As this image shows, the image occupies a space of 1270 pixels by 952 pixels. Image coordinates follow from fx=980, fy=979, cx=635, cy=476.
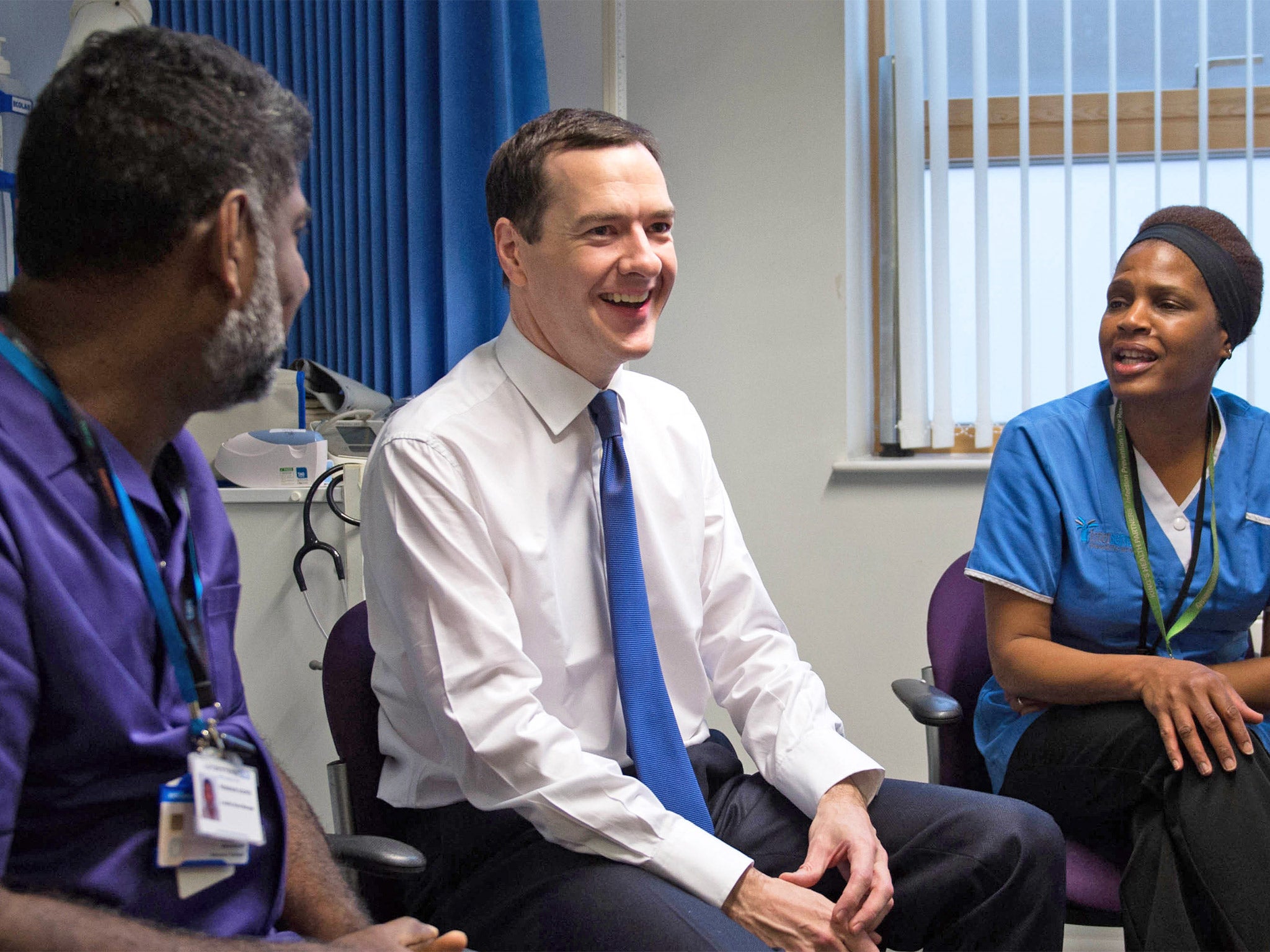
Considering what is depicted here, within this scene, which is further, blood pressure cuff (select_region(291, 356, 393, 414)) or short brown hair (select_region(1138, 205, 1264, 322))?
blood pressure cuff (select_region(291, 356, 393, 414))

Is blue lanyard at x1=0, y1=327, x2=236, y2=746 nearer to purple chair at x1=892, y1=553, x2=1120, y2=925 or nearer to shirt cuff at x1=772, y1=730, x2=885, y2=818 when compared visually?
shirt cuff at x1=772, y1=730, x2=885, y2=818

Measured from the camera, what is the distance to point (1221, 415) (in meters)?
1.65

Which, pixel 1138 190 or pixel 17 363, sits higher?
pixel 1138 190

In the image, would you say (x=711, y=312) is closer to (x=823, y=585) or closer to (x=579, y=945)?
(x=823, y=585)

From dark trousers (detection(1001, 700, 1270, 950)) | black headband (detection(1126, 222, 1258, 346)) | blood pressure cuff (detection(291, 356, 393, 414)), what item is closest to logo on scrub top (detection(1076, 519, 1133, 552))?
dark trousers (detection(1001, 700, 1270, 950))

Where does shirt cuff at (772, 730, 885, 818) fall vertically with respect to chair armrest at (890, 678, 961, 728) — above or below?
below

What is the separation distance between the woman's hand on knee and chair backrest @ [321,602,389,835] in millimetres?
1056

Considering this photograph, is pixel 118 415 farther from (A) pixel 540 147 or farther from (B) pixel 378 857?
(A) pixel 540 147

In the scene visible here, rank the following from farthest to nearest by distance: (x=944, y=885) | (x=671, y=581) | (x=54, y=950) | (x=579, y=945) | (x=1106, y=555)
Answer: (x=1106, y=555), (x=671, y=581), (x=944, y=885), (x=579, y=945), (x=54, y=950)

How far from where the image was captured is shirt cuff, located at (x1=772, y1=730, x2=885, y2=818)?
4.21 ft

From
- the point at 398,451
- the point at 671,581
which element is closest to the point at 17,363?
the point at 398,451

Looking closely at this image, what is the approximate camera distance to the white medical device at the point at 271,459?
205 centimetres

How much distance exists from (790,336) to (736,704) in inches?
51.1

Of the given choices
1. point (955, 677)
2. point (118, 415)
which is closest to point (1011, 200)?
point (955, 677)
